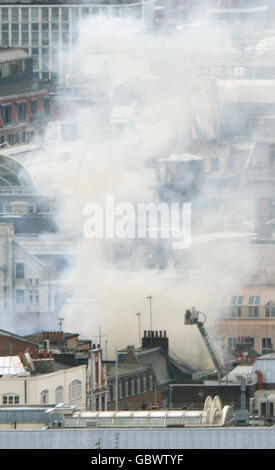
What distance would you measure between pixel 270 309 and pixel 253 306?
395mm

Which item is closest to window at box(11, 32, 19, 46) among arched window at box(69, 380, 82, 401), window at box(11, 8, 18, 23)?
window at box(11, 8, 18, 23)

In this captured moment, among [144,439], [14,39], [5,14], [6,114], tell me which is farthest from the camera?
[14,39]

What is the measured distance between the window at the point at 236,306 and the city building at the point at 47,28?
2744cm

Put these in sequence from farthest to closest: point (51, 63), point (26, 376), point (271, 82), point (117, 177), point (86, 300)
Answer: point (51, 63), point (271, 82), point (117, 177), point (86, 300), point (26, 376)

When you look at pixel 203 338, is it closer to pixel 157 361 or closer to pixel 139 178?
pixel 157 361

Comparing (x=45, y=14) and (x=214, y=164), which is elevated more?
(x=45, y=14)

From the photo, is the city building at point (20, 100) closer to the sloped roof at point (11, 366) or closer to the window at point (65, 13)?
the window at point (65, 13)

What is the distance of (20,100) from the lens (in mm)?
85188

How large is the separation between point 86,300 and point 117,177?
27.8 feet

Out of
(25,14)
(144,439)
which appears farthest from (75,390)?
(25,14)

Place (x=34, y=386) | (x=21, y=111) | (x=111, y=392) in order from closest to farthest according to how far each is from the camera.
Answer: (x=34, y=386)
(x=111, y=392)
(x=21, y=111)
